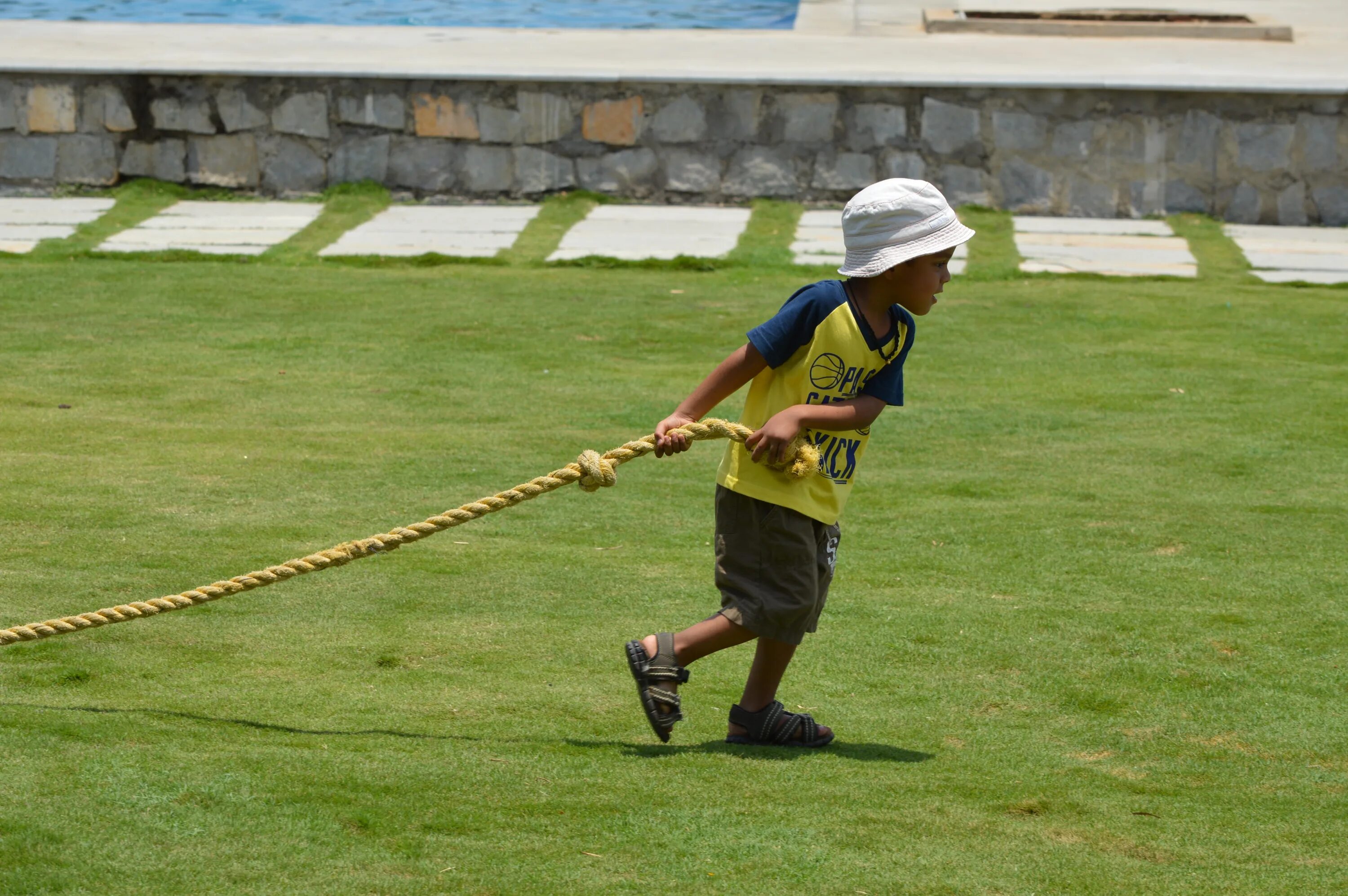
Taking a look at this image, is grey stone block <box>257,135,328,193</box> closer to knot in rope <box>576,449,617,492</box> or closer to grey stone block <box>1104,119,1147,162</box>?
grey stone block <box>1104,119,1147,162</box>

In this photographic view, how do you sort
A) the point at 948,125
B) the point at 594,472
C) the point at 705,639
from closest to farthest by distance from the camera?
1. the point at 705,639
2. the point at 594,472
3. the point at 948,125

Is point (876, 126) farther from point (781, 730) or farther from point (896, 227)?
point (781, 730)

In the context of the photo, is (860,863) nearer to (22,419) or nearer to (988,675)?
(988,675)

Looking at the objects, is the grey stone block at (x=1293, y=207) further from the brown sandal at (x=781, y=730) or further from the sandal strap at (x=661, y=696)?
the sandal strap at (x=661, y=696)

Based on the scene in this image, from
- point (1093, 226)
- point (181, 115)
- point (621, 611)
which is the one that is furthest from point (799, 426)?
point (181, 115)

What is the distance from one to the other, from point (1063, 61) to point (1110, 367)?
5301mm

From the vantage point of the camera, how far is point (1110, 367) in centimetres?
699

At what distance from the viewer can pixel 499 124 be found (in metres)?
10.3

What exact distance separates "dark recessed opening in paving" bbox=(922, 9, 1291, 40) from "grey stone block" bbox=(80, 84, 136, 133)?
6974 millimetres

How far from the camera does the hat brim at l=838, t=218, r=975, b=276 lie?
3.17m

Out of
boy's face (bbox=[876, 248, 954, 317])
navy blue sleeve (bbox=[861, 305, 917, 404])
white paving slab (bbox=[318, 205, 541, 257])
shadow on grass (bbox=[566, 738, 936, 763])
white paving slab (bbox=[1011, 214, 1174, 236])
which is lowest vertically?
white paving slab (bbox=[318, 205, 541, 257])

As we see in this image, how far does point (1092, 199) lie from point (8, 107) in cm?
715

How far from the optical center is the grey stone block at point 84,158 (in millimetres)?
10281

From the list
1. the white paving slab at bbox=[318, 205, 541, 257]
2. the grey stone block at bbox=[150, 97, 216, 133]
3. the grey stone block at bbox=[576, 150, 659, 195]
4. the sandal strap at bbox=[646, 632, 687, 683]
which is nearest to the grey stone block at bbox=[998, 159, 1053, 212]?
the grey stone block at bbox=[576, 150, 659, 195]
